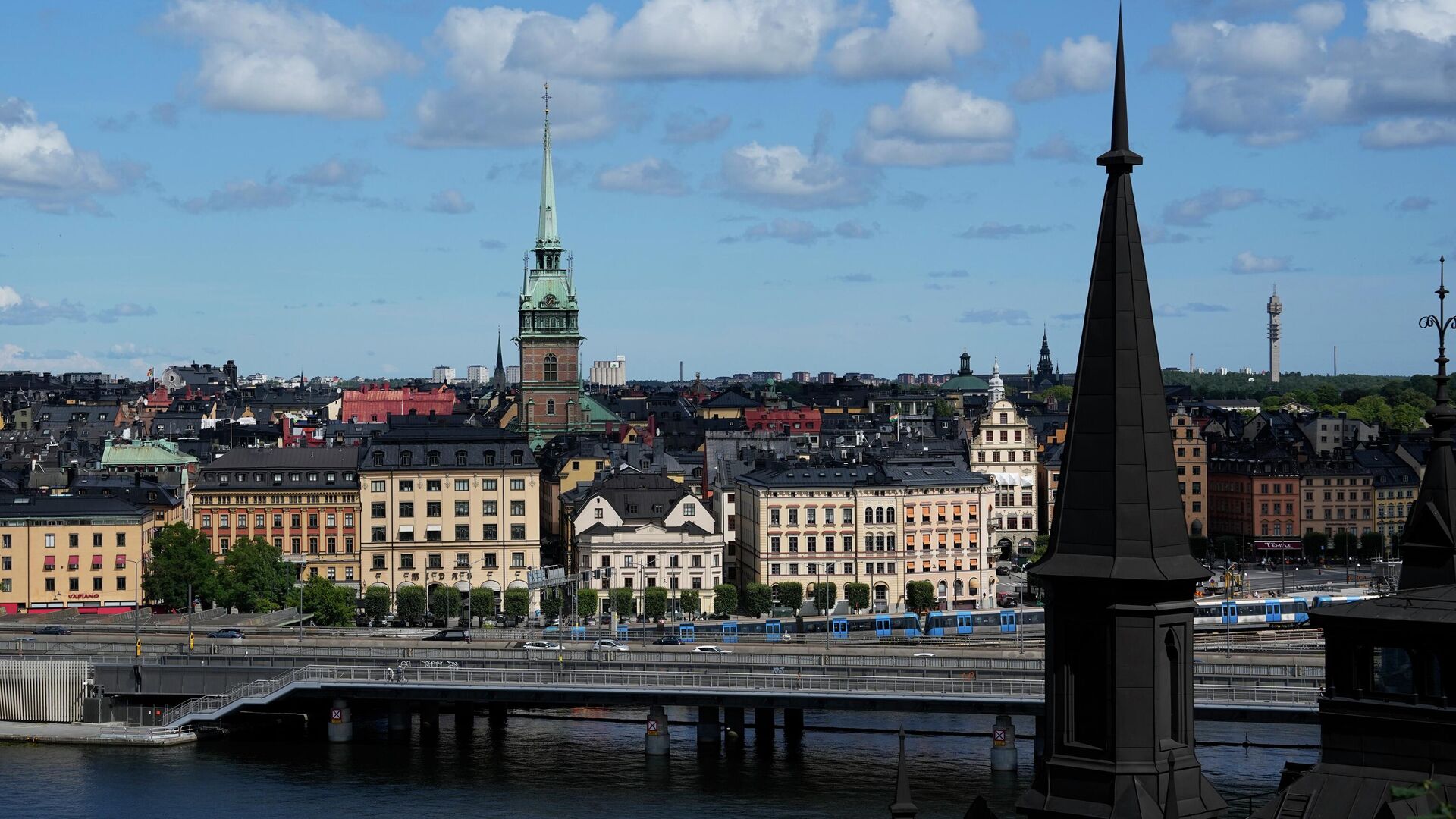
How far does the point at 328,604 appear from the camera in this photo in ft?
323

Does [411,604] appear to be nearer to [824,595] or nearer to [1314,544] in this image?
[824,595]

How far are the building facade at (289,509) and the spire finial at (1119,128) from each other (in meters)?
94.7

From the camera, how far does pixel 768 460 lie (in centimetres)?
11175

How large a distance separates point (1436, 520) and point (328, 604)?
81.0 m

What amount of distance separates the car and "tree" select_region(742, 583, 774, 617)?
1526 cm

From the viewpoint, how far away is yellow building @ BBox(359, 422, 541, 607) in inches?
4195

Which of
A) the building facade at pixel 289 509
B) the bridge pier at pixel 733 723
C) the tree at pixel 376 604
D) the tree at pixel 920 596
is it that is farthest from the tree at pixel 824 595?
the bridge pier at pixel 733 723

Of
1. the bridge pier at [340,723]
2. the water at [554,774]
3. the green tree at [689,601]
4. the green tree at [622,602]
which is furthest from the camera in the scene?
the green tree at [689,601]

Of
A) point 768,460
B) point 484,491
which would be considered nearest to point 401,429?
point 484,491

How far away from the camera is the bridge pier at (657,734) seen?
2790 inches

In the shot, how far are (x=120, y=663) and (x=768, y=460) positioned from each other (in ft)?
135

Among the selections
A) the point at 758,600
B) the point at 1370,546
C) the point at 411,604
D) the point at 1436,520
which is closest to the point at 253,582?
the point at 411,604

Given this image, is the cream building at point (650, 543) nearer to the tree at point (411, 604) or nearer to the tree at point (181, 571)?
the tree at point (411, 604)

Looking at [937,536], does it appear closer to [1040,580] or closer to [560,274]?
[560,274]
